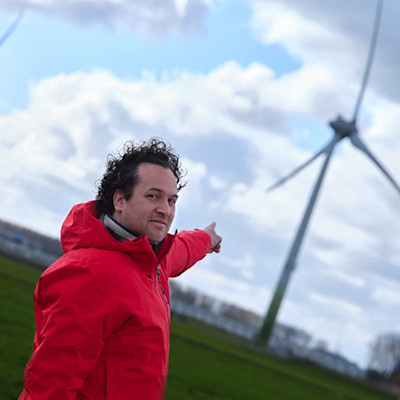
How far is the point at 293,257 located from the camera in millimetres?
59469

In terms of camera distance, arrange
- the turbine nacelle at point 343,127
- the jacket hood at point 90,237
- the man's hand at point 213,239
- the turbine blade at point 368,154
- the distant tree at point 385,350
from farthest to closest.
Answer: the distant tree at point 385,350 < the turbine nacelle at point 343,127 < the turbine blade at point 368,154 < the man's hand at point 213,239 < the jacket hood at point 90,237

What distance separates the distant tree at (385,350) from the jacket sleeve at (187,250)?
378 feet

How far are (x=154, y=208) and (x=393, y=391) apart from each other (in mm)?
64520

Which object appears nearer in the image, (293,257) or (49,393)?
(49,393)

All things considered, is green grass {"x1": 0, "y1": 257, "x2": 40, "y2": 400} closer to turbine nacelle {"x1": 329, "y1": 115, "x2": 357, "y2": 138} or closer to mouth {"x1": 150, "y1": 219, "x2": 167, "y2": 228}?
mouth {"x1": 150, "y1": 219, "x2": 167, "y2": 228}

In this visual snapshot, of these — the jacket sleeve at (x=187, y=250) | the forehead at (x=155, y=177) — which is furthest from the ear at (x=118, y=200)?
the jacket sleeve at (x=187, y=250)

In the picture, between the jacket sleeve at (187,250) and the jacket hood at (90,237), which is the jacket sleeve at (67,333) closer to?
the jacket hood at (90,237)

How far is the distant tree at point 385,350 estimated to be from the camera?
114m

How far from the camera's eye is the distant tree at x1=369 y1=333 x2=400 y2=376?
113581 millimetres

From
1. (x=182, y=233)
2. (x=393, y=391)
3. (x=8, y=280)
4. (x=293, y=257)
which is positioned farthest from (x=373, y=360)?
(x=182, y=233)

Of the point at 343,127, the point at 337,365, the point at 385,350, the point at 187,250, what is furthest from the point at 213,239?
the point at 385,350

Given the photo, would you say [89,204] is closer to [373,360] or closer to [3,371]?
[3,371]

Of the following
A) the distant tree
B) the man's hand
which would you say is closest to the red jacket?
the man's hand

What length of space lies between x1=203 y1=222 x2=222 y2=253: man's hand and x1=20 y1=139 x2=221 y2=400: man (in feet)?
4.98
